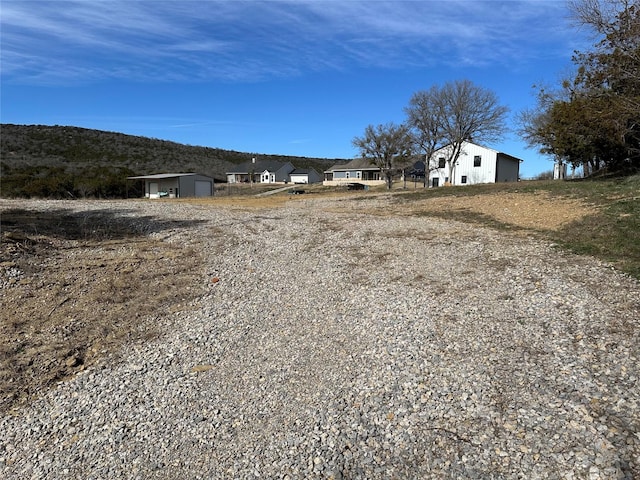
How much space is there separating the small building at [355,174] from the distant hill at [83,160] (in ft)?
62.2

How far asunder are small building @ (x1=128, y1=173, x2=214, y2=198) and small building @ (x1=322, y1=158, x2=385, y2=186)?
26.4m

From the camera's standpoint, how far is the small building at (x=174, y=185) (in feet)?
136

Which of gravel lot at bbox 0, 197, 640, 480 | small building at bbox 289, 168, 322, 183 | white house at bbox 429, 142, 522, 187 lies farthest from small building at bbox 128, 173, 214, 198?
small building at bbox 289, 168, 322, 183

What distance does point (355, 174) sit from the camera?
2776 inches

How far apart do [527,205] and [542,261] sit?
8022 mm

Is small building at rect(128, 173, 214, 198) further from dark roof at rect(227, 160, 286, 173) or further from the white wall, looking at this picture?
dark roof at rect(227, 160, 286, 173)

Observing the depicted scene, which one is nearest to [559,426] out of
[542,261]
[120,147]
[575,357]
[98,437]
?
[575,357]

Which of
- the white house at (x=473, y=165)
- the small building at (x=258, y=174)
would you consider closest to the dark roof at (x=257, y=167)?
the small building at (x=258, y=174)

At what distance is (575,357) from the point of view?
14.5 feet

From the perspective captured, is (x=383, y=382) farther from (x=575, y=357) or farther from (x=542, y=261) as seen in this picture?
(x=542, y=261)

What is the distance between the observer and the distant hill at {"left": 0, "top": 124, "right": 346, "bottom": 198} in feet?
112

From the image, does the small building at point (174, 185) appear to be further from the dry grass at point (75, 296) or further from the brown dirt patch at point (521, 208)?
the dry grass at point (75, 296)

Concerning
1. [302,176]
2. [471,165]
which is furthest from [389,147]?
[302,176]

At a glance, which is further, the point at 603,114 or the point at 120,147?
the point at 120,147
